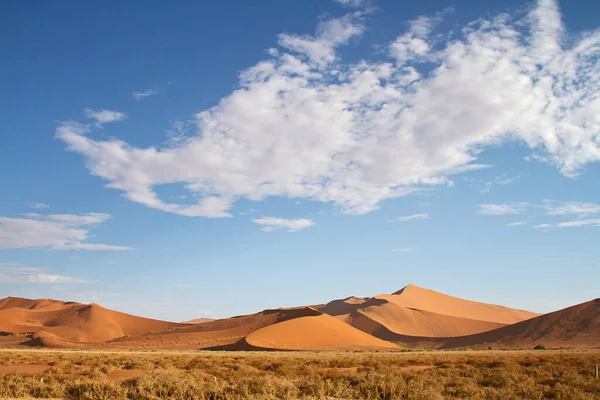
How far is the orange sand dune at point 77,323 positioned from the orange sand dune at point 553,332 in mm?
63687

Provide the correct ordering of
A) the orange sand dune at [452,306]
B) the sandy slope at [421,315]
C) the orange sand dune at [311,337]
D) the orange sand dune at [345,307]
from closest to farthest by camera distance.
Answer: the orange sand dune at [311,337] < the sandy slope at [421,315] < the orange sand dune at [452,306] < the orange sand dune at [345,307]

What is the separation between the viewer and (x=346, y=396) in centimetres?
1627

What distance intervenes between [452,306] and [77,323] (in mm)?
98254

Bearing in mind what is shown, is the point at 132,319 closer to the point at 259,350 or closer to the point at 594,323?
the point at 259,350

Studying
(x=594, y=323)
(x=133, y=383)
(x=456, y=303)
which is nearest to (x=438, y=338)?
(x=594, y=323)

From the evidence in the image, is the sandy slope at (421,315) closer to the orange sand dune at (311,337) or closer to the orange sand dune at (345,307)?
the orange sand dune at (345,307)

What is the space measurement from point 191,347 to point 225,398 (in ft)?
193

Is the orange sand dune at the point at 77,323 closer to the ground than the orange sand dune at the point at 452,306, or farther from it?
closer to the ground

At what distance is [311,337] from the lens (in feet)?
232

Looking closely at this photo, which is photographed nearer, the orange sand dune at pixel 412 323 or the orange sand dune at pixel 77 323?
the orange sand dune at pixel 77 323

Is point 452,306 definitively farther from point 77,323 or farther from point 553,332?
point 77,323

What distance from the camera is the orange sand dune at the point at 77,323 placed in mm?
94188

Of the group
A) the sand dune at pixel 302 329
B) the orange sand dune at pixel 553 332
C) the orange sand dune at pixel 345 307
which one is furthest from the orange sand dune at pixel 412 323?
the orange sand dune at pixel 345 307

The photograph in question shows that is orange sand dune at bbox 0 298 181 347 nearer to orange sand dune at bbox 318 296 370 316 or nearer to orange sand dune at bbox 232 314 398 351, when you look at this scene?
orange sand dune at bbox 232 314 398 351
